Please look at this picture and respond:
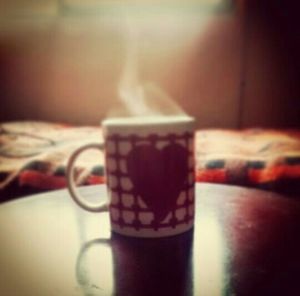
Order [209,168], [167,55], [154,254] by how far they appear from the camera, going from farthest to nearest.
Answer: [167,55]
[209,168]
[154,254]

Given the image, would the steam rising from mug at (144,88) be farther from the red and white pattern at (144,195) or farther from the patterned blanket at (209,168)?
the red and white pattern at (144,195)

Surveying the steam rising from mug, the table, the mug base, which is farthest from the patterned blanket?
the steam rising from mug

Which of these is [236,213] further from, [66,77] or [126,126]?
[66,77]

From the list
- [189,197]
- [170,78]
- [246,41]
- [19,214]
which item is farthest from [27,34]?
[189,197]

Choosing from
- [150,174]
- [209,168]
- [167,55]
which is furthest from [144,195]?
[167,55]

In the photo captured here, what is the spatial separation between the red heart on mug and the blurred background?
1.74 m

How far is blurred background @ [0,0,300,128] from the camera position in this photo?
208 centimetres

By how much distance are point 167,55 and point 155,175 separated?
5.92 ft

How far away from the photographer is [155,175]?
15.3 inches

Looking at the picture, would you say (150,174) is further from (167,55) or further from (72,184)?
(167,55)

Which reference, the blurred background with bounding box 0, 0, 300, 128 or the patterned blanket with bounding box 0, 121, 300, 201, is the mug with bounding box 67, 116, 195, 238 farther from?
the blurred background with bounding box 0, 0, 300, 128

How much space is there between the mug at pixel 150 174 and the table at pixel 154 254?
0.06ft

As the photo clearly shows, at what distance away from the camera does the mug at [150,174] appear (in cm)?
39

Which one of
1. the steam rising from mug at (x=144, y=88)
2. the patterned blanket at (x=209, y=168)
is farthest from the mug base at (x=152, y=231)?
the steam rising from mug at (x=144, y=88)
